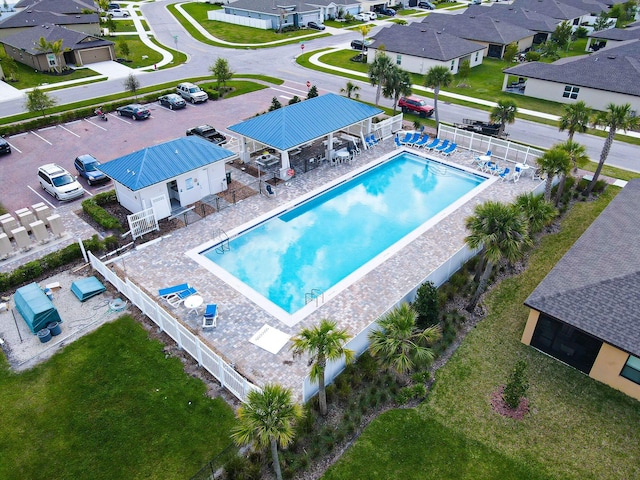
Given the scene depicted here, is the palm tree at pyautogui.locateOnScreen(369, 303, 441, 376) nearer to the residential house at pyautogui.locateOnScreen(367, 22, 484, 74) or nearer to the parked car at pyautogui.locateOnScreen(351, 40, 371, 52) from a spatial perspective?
the residential house at pyautogui.locateOnScreen(367, 22, 484, 74)

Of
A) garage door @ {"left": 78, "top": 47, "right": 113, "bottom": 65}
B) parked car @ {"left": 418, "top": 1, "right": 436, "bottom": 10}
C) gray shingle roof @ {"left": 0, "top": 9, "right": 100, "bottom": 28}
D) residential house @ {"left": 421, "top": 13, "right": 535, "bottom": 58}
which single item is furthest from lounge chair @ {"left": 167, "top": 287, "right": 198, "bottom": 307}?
parked car @ {"left": 418, "top": 1, "right": 436, "bottom": 10}

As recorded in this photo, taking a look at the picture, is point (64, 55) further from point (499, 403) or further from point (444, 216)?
point (499, 403)

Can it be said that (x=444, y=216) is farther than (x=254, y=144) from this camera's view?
No

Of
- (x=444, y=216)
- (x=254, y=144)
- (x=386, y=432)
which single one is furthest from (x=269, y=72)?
(x=386, y=432)

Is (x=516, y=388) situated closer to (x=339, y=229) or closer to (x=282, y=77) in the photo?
(x=339, y=229)

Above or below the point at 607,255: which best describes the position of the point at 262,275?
below

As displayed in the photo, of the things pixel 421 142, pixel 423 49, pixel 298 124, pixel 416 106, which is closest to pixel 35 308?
pixel 298 124
